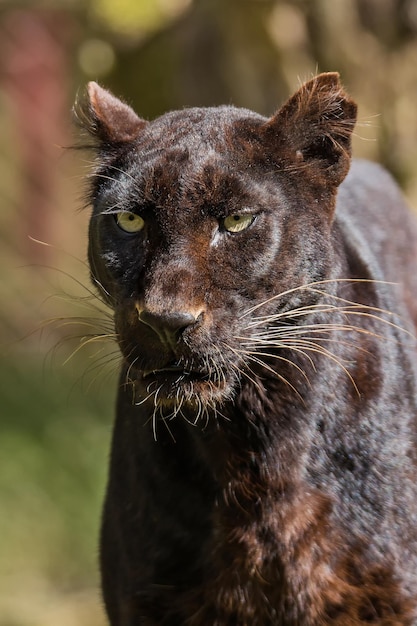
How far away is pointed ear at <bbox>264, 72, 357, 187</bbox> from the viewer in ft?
11.5

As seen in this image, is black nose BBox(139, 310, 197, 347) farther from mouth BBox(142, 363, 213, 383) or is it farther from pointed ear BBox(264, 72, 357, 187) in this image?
pointed ear BBox(264, 72, 357, 187)

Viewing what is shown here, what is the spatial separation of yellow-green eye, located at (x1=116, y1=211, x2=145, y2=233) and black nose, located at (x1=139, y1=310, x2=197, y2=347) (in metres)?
0.34

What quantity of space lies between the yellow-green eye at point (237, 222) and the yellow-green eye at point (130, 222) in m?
0.26

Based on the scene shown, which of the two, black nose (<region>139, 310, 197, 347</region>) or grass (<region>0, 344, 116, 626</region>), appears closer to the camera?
black nose (<region>139, 310, 197, 347</region>)

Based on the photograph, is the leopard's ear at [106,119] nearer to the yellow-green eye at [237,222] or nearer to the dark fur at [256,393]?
the dark fur at [256,393]

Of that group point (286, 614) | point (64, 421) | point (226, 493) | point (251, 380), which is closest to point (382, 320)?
point (251, 380)

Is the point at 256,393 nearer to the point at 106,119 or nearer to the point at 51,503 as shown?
the point at 106,119

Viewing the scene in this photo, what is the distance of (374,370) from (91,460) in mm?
4604

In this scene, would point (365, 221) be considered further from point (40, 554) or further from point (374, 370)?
point (40, 554)

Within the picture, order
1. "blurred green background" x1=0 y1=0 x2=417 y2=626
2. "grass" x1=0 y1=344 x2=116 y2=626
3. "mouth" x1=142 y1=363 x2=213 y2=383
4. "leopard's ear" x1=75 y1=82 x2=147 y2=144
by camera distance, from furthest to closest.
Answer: "blurred green background" x1=0 y1=0 x2=417 y2=626, "grass" x1=0 y1=344 x2=116 y2=626, "leopard's ear" x1=75 y1=82 x2=147 y2=144, "mouth" x1=142 y1=363 x2=213 y2=383

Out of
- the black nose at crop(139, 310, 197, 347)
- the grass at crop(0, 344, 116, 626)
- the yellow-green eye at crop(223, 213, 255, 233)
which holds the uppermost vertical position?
the yellow-green eye at crop(223, 213, 255, 233)

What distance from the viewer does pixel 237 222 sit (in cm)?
331

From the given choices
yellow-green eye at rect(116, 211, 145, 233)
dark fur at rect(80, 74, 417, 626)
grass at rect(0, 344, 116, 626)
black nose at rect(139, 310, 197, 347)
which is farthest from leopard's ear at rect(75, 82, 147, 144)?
grass at rect(0, 344, 116, 626)

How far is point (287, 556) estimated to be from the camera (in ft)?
12.0
